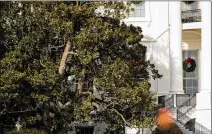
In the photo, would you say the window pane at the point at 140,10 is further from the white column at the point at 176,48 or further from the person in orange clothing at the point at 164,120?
the person in orange clothing at the point at 164,120

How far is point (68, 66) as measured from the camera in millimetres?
20438

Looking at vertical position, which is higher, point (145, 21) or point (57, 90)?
point (145, 21)

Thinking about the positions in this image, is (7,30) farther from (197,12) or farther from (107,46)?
(197,12)

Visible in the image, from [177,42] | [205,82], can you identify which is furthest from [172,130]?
[177,42]

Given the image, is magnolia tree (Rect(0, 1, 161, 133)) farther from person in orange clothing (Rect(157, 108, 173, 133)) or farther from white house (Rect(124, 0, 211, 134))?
white house (Rect(124, 0, 211, 134))

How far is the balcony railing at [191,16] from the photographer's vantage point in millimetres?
29550

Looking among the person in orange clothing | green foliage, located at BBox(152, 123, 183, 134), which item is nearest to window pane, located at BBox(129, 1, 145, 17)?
the person in orange clothing

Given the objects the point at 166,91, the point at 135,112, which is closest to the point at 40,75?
the point at 135,112

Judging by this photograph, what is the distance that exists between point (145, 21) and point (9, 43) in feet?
40.6

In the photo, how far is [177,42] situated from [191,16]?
2081 mm

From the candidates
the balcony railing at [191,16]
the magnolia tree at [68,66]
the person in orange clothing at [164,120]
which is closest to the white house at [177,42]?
the balcony railing at [191,16]

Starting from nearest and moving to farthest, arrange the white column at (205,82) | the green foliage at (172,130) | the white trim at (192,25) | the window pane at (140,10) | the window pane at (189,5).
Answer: the green foliage at (172,130)
the white column at (205,82)
the white trim at (192,25)
the window pane at (140,10)
the window pane at (189,5)

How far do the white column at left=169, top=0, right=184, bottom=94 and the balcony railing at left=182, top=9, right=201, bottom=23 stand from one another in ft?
4.05

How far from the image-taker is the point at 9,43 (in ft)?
63.2
